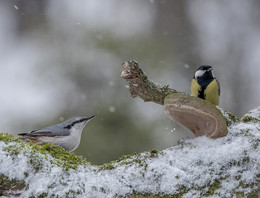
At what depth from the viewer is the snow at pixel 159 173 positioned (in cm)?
173

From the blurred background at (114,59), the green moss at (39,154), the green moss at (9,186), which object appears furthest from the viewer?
the blurred background at (114,59)

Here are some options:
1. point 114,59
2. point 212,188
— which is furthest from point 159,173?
point 114,59

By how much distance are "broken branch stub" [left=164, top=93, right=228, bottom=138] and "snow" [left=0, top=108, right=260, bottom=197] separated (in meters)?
0.12

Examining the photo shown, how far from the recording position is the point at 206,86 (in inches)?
142

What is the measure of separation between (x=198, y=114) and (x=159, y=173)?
495mm

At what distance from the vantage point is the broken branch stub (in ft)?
6.77

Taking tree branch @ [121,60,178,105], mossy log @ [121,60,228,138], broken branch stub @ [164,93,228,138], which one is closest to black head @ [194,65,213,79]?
tree branch @ [121,60,178,105]

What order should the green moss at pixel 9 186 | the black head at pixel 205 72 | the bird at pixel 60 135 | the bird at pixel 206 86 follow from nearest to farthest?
the green moss at pixel 9 186 < the bird at pixel 60 135 < the bird at pixel 206 86 < the black head at pixel 205 72

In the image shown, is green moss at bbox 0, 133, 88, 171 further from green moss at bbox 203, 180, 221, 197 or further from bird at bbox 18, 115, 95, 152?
green moss at bbox 203, 180, 221, 197

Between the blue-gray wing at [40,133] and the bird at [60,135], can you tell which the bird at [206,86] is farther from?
the blue-gray wing at [40,133]

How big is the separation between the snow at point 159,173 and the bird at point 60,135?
2.34 feet

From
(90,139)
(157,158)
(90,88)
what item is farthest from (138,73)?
(90,88)

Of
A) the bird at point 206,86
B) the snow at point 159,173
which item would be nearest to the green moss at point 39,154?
the snow at point 159,173

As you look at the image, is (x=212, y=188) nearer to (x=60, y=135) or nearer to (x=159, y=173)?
(x=159, y=173)
